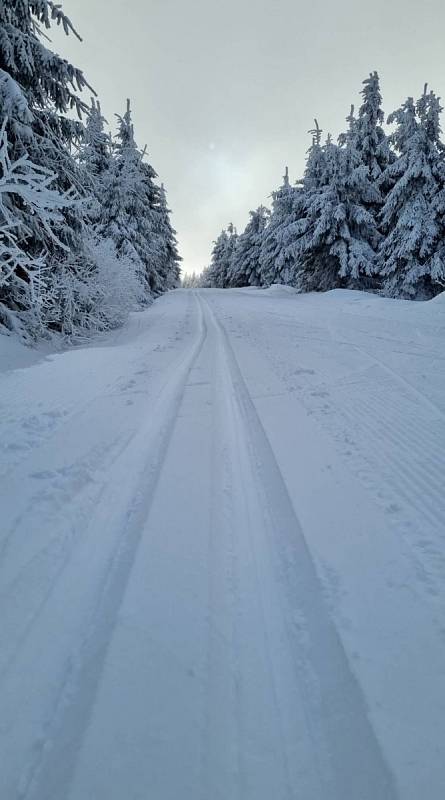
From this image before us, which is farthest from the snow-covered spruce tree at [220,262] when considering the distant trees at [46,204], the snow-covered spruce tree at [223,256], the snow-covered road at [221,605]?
the snow-covered road at [221,605]

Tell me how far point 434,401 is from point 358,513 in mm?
3109

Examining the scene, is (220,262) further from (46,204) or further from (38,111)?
(46,204)

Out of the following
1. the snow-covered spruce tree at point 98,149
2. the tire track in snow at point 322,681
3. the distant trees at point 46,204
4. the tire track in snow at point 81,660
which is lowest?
the tire track in snow at point 322,681

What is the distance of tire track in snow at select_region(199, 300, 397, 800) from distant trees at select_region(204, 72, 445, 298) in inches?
698

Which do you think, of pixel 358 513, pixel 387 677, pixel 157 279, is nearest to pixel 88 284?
pixel 358 513

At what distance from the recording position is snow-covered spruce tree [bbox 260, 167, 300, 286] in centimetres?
3103

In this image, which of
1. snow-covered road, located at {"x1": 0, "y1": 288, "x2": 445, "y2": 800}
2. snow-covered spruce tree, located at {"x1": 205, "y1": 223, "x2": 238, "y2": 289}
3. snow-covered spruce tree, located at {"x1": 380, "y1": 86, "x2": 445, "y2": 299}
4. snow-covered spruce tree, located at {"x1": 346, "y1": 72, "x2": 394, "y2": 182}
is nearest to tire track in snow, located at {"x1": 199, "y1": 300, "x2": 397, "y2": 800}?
snow-covered road, located at {"x1": 0, "y1": 288, "x2": 445, "y2": 800}

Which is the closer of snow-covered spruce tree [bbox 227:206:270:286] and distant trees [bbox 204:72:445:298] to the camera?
distant trees [bbox 204:72:445:298]

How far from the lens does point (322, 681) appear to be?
4.80 ft

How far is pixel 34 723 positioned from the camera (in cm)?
124

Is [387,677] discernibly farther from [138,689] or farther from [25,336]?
[25,336]

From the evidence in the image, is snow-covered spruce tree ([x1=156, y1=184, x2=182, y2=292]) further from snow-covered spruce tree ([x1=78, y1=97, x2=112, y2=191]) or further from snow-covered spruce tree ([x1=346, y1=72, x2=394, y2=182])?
snow-covered spruce tree ([x1=346, y1=72, x2=394, y2=182])

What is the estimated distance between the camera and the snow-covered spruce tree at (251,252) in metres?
42.7

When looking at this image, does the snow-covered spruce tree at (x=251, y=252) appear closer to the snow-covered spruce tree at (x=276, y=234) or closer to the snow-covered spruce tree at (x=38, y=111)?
the snow-covered spruce tree at (x=276, y=234)
